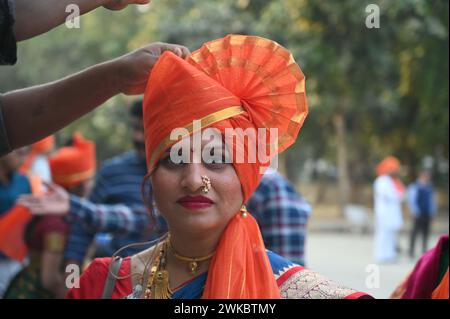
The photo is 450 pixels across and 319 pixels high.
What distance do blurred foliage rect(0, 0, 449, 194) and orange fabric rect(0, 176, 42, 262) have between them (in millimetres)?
2954

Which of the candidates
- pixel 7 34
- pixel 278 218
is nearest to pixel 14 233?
pixel 278 218

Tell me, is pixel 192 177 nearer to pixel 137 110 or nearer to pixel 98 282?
pixel 98 282

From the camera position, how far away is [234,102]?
2.54m

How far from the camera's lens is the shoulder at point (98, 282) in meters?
2.76

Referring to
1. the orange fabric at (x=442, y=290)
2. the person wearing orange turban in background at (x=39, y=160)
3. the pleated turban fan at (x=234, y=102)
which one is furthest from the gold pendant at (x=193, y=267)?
the person wearing orange turban in background at (x=39, y=160)

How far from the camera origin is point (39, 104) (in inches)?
104

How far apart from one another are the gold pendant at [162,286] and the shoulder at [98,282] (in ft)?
0.41

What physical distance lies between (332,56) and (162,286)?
1099cm

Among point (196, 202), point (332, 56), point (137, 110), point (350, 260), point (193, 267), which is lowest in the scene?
point (350, 260)

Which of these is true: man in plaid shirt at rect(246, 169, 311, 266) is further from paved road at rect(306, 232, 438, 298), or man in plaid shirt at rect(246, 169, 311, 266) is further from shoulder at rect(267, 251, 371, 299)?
paved road at rect(306, 232, 438, 298)

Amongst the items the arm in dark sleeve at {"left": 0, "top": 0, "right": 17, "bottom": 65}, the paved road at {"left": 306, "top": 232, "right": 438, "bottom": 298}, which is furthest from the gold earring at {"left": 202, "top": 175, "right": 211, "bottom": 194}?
the paved road at {"left": 306, "top": 232, "right": 438, "bottom": 298}

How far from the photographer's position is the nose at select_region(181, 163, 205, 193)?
8.17ft
